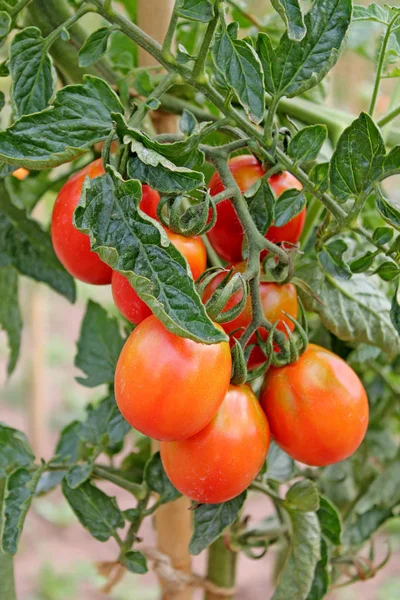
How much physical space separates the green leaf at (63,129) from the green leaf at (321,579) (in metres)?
0.44

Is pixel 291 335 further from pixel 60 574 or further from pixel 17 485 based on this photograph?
pixel 60 574

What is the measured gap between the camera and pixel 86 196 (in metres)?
0.41

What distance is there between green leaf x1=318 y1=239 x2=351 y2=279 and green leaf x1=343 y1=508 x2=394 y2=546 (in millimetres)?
405

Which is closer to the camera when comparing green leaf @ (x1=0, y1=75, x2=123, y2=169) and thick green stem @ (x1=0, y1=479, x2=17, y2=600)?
green leaf @ (x1=0, y1=75, x2=123, y2=169)

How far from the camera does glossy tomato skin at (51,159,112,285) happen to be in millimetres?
504

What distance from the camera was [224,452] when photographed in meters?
0.48

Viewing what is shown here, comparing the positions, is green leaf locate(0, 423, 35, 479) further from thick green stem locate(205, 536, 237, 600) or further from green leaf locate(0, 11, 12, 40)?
→ green leaf locate(0, 11, 12, 40)

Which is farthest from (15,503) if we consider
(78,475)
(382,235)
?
(382,235)

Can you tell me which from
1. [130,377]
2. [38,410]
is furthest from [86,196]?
[38,410]

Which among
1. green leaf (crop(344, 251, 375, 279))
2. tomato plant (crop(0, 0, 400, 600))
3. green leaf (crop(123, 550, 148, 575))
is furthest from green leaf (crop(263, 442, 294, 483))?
green leaf (crop(344, 251, 375, 279))

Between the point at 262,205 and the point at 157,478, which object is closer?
the point at 262,205

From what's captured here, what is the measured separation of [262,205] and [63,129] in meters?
0.15

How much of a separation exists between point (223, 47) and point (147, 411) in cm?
24

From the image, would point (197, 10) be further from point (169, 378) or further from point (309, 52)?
point (169, 378)
